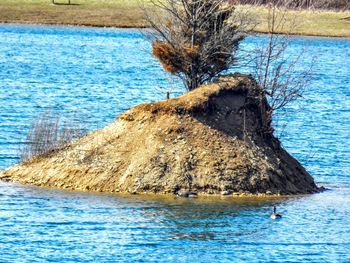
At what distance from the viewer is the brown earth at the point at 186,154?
2788 cm

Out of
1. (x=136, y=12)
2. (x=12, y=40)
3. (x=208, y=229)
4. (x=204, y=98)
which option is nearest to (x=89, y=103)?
(x=204, y=98)

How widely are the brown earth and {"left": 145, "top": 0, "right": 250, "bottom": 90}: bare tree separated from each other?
0.66 meters

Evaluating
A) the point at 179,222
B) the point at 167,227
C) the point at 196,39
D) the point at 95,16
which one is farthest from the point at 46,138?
the point at 95,16

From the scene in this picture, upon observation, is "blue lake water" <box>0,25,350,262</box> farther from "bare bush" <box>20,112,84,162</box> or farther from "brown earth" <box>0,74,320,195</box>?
"bare bush" <box>20,112,84,162</box>

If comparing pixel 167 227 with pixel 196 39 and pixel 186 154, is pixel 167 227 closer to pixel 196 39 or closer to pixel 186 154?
pixel 186 154

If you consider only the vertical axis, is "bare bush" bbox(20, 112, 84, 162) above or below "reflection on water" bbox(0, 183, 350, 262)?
above

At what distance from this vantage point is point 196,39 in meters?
30.1

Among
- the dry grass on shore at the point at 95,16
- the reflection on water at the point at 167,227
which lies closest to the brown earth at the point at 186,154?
the reflection on water at the point at 167,227

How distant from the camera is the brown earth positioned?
27.9 meters

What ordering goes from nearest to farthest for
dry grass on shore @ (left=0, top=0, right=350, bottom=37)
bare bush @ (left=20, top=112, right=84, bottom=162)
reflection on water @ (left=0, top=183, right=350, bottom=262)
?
reflection on water @ (left=0, top=183, right=350, bottom=262), bare bush @ (left=20, top=112, right=84, bottom=162), dry grass on shore @ (left=0, top=0, right=350, bottom=37)

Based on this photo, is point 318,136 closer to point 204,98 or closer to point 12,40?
point 204,98

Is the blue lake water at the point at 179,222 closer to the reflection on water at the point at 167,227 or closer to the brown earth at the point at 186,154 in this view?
the reflection on water at the point at 167,227

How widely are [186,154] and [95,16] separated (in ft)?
239

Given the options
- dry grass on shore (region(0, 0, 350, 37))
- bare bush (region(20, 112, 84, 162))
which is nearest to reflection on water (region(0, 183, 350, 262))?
bare bush (region(20, 112, 84, 162))
